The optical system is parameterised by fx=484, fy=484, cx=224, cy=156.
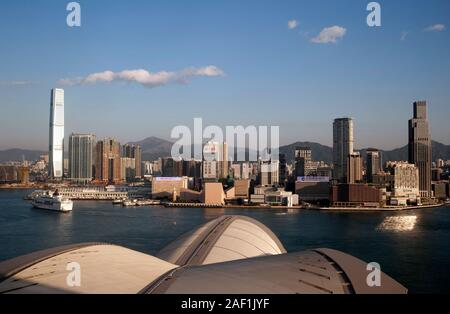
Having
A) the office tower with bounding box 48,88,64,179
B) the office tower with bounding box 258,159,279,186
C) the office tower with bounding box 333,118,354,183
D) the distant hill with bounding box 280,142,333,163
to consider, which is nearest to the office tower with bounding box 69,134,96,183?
the office tower with bounding box 48,88,64,179

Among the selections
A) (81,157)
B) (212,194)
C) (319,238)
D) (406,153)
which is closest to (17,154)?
(81,157)

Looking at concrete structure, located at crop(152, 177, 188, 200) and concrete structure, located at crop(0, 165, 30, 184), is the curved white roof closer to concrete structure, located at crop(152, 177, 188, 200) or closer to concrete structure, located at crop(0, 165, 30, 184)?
concrete structure, located at crop(152, 177, 188, 200)

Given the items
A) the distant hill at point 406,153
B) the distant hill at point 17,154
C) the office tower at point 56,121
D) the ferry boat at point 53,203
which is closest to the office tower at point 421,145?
the ferry boat at point 53,203

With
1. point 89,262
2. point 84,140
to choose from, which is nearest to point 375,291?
point 89,262

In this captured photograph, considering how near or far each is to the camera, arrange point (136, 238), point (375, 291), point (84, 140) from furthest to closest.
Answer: point (84, 140), point (136, 238), point (375, 291)

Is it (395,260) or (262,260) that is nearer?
(262,260)

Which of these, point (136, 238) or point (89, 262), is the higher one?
point (89, 262)

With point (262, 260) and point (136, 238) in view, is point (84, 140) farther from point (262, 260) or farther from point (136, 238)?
point (262, 260)

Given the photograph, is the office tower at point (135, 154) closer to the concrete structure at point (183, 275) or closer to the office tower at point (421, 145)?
the office tower at point (421, 145)
